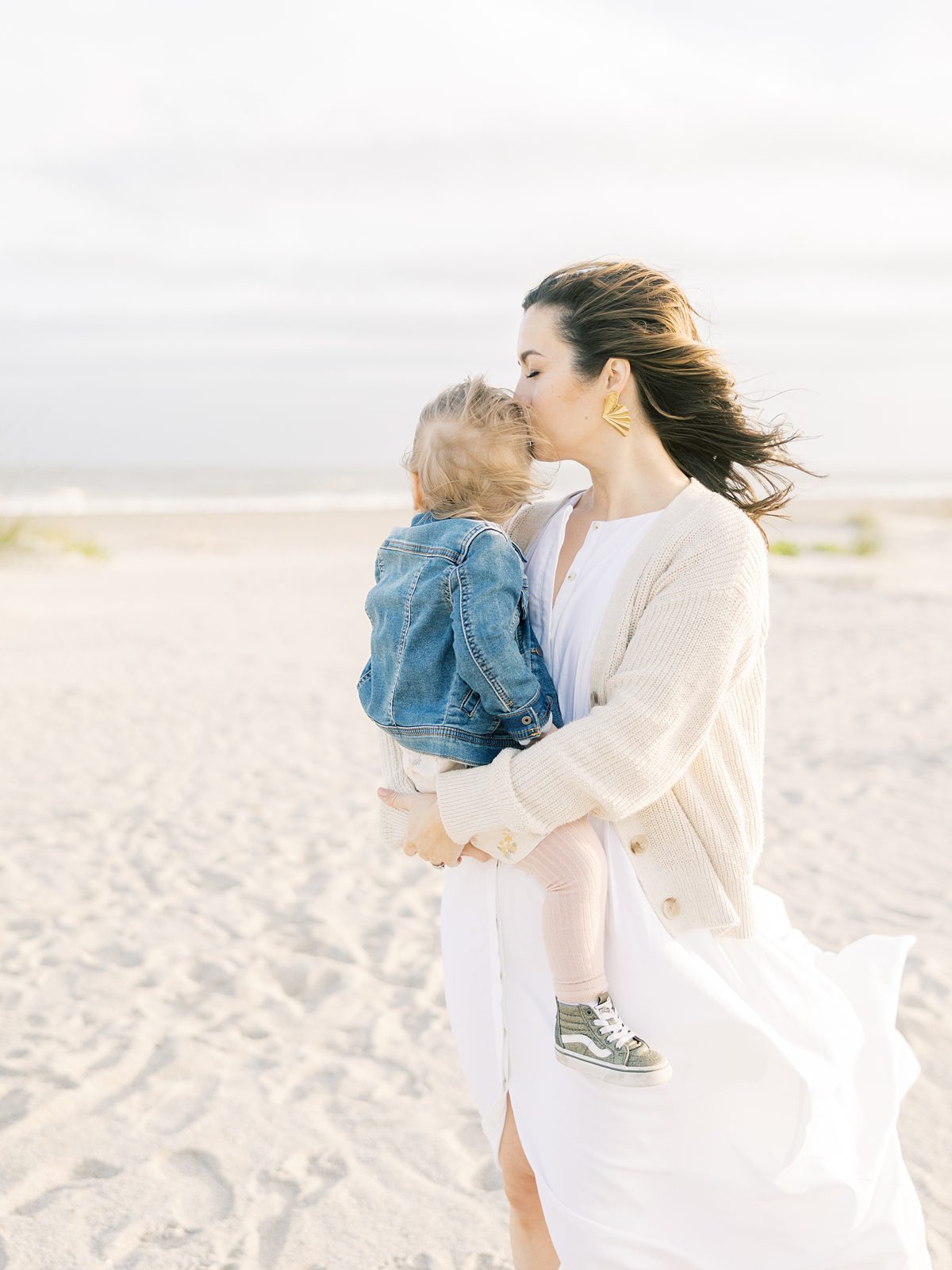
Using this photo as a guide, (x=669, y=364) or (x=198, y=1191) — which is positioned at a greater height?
(x=669, y=364)

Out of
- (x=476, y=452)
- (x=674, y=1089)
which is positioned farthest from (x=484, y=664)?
(x=674, y=1089)

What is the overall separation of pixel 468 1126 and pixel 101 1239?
1.02 metres

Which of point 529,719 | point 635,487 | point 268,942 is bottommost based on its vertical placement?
point 268,942

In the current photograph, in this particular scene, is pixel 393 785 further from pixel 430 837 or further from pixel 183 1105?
pixel 183 1105

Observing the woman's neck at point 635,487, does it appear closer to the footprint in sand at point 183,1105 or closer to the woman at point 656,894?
the woman at point 656,894

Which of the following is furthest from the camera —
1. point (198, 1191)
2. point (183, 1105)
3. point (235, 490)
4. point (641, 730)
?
point (235, 490)

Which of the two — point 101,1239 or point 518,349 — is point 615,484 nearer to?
point 518,349

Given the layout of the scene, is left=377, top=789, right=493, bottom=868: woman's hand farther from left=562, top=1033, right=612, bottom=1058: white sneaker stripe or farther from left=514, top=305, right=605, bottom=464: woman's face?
left=514, top=305, right=605, bottom=464: woman's face

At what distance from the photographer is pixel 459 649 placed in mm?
1866

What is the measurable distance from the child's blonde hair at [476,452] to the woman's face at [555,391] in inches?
1.3

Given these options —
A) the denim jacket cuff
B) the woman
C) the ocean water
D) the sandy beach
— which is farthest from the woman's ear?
the ocean water

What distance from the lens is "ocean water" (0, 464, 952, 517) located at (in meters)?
30.0

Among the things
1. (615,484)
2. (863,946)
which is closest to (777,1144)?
(863,946)

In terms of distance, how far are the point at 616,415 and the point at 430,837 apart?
2.68 ft
